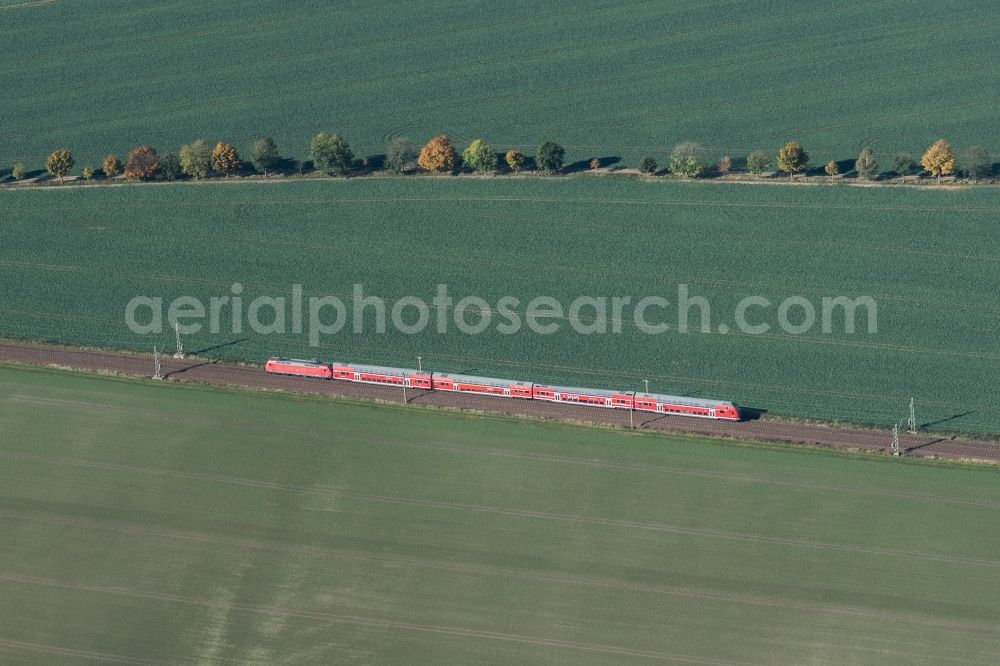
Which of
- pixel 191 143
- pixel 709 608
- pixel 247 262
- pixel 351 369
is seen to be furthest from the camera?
pixel 191 143

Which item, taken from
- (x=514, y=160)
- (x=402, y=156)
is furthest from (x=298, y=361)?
(x=514, y=160)

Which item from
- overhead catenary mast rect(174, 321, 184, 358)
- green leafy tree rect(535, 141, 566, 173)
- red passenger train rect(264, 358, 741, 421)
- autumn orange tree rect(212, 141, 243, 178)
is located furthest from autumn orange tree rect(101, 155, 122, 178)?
green leafy tree rect(535, 141, 566, 173)

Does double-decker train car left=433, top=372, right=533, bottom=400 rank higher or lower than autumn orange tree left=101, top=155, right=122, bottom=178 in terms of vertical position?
lower

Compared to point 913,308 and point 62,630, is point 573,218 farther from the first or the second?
point 62,630

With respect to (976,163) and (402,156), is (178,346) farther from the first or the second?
(976,163)

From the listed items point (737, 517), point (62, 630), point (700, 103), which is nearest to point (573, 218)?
point (700, 103)

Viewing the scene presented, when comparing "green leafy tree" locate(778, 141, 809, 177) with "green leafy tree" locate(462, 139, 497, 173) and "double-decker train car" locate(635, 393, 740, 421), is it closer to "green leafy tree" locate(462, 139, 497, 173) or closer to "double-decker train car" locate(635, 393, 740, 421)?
"green leafy tree" locate(462, 139, 497, 173)

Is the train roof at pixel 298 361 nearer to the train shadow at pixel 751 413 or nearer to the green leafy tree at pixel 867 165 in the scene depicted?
the train shadow at pixel 751 413
